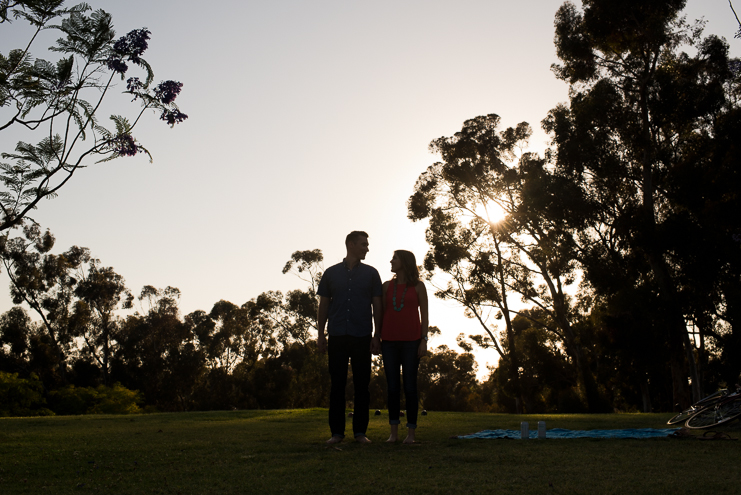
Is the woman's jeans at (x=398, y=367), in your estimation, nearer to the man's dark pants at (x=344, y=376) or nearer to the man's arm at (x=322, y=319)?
the man's dark pants at (x=344, y=376)

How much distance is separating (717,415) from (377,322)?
3633 mm

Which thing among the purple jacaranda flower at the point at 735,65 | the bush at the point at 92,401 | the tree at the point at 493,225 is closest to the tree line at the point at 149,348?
the bush at the point at 92,401

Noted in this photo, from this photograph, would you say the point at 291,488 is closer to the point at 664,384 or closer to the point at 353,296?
the point at 353,296

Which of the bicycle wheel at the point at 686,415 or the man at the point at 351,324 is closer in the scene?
the man at the point at 351,324

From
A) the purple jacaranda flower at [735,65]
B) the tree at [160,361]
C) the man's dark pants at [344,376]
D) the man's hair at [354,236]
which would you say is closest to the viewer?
the man's dark pants at [344,376]

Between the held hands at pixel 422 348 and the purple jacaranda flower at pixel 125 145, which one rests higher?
the purple jacaranda flower at pixel 125 145

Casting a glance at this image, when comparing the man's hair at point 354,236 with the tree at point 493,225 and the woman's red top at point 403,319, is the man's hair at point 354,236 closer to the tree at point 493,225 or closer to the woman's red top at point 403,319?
the woman's red top at point 403,319

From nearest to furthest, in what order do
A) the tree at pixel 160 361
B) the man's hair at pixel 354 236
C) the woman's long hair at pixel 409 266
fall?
the woman's long hair at pixel 409 266 < the man's hair at pixel 354 236 < the tree at pixel 160 361

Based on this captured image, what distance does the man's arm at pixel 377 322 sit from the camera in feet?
18.2

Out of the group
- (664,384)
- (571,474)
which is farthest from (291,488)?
(664,384)

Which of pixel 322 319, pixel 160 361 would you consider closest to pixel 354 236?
pixel 322 319

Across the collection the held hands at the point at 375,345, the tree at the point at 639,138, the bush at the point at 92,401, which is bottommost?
the bush at the point at 92,401

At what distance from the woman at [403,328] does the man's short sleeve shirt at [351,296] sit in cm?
17

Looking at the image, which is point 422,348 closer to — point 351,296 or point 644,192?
point 351,296
